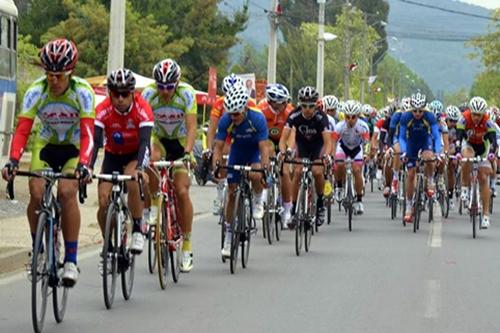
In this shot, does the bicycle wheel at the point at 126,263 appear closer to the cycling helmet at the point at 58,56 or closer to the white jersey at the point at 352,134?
the cycling helmet at the point at 58,56

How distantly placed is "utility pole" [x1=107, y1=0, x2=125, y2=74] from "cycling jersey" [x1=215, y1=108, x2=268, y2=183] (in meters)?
9.10

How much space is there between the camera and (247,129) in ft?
48.8

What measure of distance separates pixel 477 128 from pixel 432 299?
8.29 metres

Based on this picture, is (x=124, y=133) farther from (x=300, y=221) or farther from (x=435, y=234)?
(x=435, y=234)

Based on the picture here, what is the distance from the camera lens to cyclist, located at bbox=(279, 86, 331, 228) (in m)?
17.7

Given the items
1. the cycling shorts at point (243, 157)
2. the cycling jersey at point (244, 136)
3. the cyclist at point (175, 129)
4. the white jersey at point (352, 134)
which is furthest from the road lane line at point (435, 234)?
the cyclist at point (175, 129)

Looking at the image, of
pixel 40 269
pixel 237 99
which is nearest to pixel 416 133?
pixel 237 99

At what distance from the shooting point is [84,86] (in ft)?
35.0

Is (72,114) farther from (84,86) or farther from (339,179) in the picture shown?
(339,179)

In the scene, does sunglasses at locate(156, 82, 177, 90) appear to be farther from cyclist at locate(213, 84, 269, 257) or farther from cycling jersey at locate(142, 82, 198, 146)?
cyclist at locate(213, 84, 269, 257)

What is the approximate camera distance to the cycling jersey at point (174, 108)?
1320 centimetres

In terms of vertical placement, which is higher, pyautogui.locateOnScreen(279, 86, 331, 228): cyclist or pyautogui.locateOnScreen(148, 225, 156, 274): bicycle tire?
pyautogui.locateOnScreen(279, 86, 331, 228): cyclist

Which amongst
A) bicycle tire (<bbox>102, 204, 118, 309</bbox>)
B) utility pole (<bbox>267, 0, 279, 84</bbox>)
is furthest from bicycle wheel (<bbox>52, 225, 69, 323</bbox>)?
utility pole (<bbox>267, 0, 279, 84</bbox>)

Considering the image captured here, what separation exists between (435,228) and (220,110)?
14.1ft
